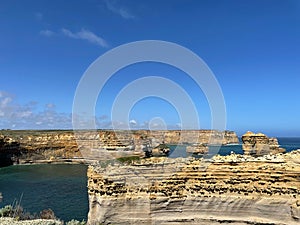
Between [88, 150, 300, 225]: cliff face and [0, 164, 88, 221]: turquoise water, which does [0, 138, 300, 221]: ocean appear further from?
[88, 150, 300, 225]: cliff face

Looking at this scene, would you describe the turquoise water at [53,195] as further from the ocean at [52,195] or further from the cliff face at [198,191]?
the cliff face at [198,191]

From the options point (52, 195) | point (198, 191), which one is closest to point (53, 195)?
point (52, 195)

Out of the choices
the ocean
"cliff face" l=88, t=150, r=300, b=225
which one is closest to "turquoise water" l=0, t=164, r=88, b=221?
the ocean

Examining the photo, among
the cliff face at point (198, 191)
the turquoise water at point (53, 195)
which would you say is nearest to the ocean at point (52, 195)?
the turquoise water at point (53, 195)

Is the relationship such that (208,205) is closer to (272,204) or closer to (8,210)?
(272,204)

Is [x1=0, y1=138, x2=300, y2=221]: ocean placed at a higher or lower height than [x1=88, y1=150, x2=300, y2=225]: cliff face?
lower

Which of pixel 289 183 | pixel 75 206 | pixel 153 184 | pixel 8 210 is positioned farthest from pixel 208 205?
pixel 75 206

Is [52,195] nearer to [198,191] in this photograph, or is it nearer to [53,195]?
[53,195]

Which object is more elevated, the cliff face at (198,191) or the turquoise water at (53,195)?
the cliff face at (198,191)
